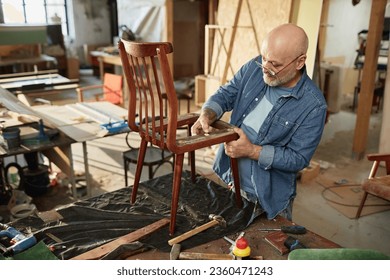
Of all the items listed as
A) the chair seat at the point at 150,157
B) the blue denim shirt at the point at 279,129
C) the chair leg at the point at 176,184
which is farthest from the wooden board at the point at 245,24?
the chair leg at the point at 176,184

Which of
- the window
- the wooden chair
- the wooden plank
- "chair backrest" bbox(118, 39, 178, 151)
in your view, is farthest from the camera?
the window

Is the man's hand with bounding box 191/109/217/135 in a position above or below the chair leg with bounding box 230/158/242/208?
above

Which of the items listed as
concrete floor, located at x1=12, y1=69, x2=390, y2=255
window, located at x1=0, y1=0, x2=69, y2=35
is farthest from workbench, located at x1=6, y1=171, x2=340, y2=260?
window, located at x1=0, y1=0, x2=69, y2=35

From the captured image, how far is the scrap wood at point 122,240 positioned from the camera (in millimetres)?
1406

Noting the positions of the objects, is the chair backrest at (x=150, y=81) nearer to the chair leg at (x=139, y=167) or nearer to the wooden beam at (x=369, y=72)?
the chair leg at (x=139, y=167)

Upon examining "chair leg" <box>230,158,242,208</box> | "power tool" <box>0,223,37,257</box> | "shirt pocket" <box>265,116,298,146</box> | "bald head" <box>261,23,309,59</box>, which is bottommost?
"power tool" <box>0,223,37,257</box>

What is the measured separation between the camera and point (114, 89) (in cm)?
500

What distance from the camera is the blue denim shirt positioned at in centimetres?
156

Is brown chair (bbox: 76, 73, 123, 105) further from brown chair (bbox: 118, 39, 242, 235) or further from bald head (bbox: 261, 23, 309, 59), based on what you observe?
bald head (bbox: 261, 23, 309, 59)

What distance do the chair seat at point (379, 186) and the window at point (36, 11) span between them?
7.92m

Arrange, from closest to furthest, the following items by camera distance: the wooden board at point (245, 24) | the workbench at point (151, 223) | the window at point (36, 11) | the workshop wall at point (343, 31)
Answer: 1. the workbench at point (151, 223)
2. the wooden board at point (245, 24)
3. the workshop wall at point (343, 31)
4. the window at point (36, 11)

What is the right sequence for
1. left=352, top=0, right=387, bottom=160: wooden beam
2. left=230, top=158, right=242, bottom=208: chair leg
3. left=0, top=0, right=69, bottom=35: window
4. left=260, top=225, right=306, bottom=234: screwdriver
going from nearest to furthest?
left=260, top=225, right=306, bottom=234: screwdriver, left=230, top=158, right=242, bottom=208: chair leg, left=352, top=0, right=387, bottom=160: wooden beam, left=0, top=0, right=69, bottom=35: window

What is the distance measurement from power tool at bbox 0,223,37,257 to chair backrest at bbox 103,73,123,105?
3.49 meters
